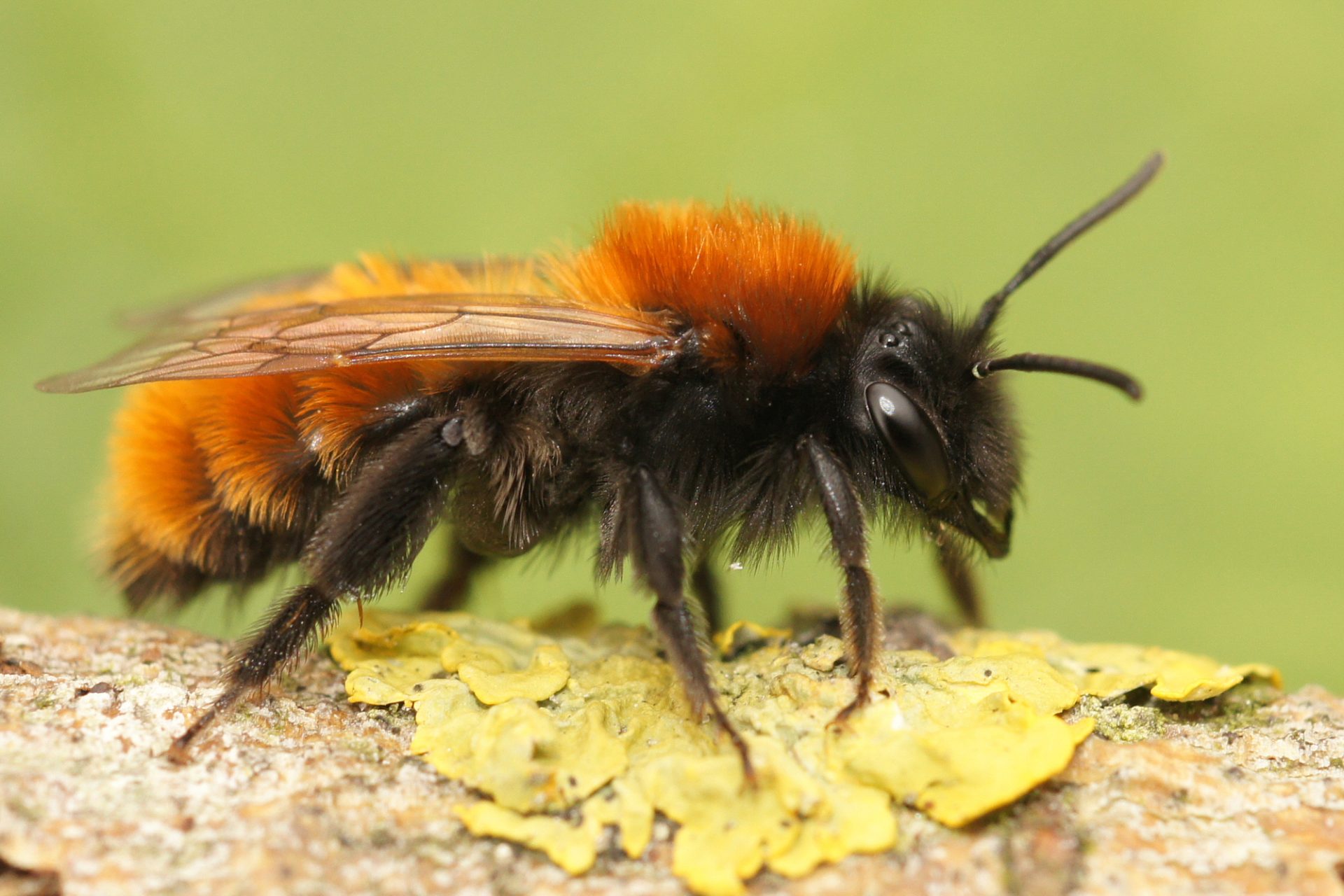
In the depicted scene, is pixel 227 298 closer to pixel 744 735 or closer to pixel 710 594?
pixel 710 594

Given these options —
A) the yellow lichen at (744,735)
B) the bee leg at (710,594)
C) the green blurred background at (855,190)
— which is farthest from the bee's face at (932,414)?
the green blurred background at (855,190)

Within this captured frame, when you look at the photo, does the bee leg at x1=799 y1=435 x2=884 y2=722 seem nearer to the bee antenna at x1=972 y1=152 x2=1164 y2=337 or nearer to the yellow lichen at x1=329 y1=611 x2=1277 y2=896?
the yellow lichen at x1=329 y1=611 x2=1277 y2=896

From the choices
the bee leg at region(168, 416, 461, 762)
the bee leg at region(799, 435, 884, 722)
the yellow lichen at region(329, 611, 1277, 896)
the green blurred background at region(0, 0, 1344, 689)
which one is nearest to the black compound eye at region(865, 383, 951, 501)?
the bee leg at region(799, 435, 884, 722)

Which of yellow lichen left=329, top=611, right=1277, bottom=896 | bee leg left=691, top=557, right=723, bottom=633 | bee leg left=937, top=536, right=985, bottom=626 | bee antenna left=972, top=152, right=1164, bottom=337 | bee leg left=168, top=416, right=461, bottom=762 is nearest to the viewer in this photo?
yellow lichen left=329, top=611, right=1277, bottom=896

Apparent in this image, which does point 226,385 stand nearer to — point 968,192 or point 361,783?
point 361,783

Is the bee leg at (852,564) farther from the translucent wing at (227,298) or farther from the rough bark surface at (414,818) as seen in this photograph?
the translucent wing at (227,298)

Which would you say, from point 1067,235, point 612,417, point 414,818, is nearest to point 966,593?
point 1067,235
